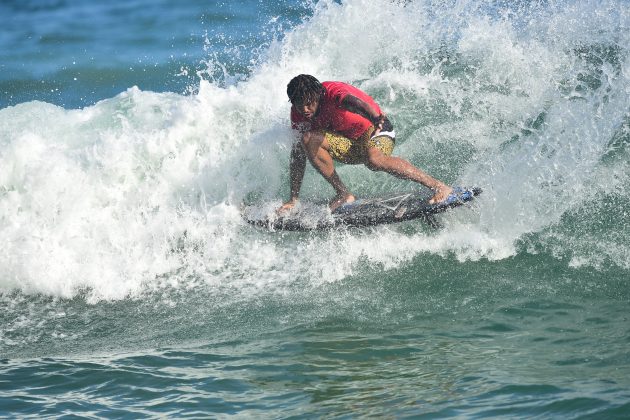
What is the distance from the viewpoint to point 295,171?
7.49m

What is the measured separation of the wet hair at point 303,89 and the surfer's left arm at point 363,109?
0.32m

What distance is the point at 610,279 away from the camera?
6.07 m

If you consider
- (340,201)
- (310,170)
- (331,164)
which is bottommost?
(340,201)

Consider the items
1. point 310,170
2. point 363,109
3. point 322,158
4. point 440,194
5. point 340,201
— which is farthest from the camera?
point 310,170

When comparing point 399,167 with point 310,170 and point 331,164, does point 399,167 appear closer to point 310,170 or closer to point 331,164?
point 331,164

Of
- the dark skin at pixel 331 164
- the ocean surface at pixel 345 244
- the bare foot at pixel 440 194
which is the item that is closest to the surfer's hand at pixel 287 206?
the dark skin at pixel 331 164

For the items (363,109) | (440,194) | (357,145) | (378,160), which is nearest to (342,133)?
(357,145)

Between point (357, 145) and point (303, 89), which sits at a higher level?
point (303, 89)

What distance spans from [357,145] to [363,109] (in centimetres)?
35

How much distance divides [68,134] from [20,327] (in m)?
4.26

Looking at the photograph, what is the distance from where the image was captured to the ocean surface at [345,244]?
193 inches

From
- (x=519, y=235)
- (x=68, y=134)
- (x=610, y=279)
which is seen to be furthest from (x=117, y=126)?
(x=610, y=279)

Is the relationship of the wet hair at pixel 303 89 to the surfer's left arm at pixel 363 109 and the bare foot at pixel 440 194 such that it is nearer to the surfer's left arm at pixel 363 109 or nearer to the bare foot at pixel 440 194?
the surfer's left arm at pixel 363 109

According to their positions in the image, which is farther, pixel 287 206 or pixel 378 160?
pixel 287 206
